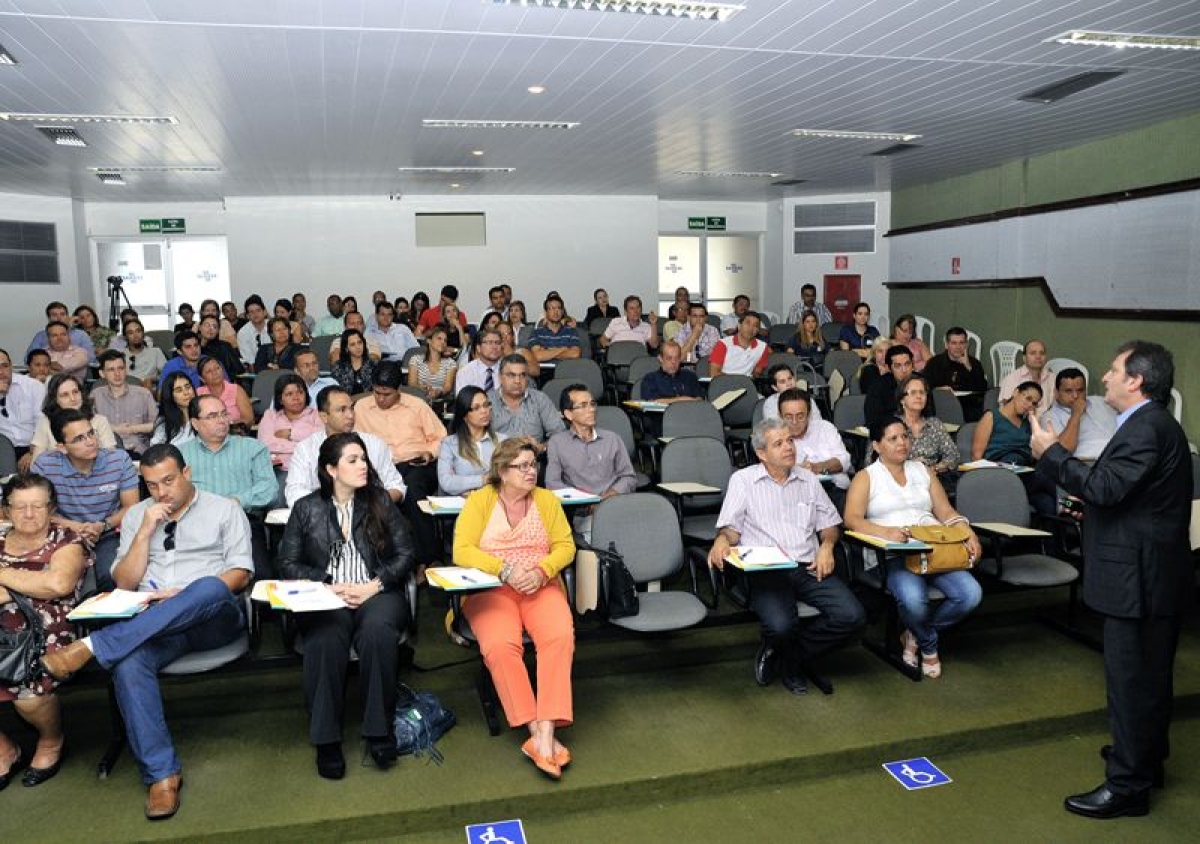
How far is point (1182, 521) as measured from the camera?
316 cm

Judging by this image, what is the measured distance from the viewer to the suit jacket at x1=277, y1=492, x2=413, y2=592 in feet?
12.3

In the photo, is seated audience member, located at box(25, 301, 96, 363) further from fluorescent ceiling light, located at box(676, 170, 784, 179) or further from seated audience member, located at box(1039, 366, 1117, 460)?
seated audience member, located at box(1039, 366, 1117, 460)

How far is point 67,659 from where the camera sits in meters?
3.35

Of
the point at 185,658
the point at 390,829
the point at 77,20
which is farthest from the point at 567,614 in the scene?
the point at 77,20

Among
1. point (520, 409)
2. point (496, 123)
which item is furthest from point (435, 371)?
point (496, 123)

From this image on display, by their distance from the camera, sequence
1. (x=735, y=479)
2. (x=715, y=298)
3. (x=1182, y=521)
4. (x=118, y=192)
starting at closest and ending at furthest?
(x=1182, y=521)
(x=735, y=479)
(x=118, y=192)
(x=715, y=298)

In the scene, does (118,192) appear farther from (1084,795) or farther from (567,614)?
(1084,795)

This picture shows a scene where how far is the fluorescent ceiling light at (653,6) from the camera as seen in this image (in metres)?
4.79

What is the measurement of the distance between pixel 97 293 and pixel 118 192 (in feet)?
7.67

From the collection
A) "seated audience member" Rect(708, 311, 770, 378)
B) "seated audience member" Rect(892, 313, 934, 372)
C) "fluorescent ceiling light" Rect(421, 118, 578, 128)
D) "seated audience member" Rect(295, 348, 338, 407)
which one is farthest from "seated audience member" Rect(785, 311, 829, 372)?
"seated audience member" Rect(295, 348, 338, 407)

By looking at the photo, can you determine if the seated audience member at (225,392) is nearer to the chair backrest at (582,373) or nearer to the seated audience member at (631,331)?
the chair backrest at (582,373)

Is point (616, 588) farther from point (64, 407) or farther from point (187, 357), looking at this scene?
point (187, 357)

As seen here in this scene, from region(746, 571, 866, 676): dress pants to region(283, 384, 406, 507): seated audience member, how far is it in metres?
1.77

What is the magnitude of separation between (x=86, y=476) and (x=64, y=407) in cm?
112
